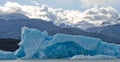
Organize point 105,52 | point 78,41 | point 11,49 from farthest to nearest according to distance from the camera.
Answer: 1. point 11,49
2. point 105,52
3. point 78,41

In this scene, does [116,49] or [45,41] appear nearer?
[45,41]

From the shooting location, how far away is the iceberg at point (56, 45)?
146 ft

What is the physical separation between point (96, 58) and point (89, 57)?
3.21ft

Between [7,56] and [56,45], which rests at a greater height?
[56,45]

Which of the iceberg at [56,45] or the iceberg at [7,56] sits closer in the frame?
the iceberg at [56,45]

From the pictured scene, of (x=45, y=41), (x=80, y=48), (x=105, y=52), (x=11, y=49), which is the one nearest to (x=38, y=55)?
(x=45, y=41)

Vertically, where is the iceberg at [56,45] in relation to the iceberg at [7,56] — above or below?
above

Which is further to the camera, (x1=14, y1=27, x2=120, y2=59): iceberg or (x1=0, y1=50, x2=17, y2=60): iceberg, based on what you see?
(x1=0, y1=50, x2=17, y2=60): iceberg

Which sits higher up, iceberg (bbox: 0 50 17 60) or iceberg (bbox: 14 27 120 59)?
iceberg (bbox: 14 27 120 59)

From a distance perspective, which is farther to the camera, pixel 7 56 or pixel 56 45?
pixel 7 56

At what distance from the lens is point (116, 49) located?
1916 inches

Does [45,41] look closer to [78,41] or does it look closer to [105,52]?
[78,41]

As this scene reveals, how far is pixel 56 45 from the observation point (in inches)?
1785

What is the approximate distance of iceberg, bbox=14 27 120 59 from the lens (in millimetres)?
44500
